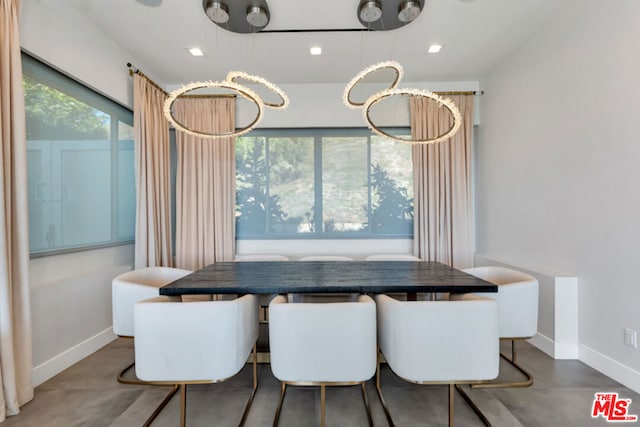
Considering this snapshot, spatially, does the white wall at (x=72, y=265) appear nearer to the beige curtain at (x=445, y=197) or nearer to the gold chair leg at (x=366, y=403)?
the gold chair leg at (x=366, y=403)

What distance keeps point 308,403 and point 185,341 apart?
933 mm

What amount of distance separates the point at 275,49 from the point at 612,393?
12.8ft

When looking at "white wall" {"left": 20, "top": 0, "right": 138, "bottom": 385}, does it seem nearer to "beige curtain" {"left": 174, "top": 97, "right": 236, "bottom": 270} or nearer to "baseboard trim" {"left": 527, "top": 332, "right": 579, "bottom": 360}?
"beige curtain" {"left": 174, "top": 97, "right": 236, "bottom": 270}

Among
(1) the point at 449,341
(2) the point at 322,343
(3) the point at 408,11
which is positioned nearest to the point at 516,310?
(1) the point at 449,341

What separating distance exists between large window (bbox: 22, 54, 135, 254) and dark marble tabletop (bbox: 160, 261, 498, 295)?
1.20 m

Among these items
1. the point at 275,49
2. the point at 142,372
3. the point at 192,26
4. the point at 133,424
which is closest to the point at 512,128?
the point at 275,49

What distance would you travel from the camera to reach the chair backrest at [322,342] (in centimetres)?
141

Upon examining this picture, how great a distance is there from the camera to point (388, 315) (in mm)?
1536

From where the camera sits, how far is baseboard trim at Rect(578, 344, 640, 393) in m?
1.95

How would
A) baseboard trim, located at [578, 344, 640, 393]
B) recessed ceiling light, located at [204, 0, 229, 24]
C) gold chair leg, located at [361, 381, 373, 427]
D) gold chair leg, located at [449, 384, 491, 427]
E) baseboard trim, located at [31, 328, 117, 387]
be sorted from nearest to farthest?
gold chair leg, located at [449, 384, 491, 427], gold chair leg, located at [361, 381, 373, 427], baseboard trim, located at [578, 344, 640, 393], baseboard trim, located at [31, 328, 117, 387], recessed ceiling light, located at [204, 0, 229, 24]

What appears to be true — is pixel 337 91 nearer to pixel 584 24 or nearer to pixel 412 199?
pixel 412 199

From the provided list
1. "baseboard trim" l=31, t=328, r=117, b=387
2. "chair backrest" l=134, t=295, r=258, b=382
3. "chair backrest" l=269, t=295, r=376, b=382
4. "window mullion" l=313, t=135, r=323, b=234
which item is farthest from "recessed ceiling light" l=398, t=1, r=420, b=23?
"baseboard trim" l=31, t=328, r=117, b=387

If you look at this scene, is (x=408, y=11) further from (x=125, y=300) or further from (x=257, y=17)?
(x=125, y=300)

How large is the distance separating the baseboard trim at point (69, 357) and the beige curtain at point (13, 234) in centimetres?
22
